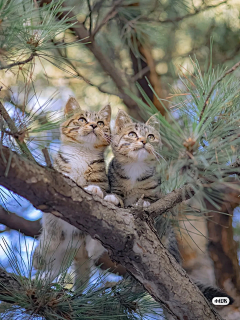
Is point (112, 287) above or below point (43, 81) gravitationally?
below

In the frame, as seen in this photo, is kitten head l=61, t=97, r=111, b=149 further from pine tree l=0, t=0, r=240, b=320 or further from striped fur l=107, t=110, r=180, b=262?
pine tree l=0, t=0, r=240, b=320

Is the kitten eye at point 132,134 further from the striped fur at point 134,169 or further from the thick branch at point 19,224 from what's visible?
the thick branch at point 19,224

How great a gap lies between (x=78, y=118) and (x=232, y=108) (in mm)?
916

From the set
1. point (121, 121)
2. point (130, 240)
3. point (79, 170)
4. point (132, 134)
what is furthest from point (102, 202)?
point (121, 121)

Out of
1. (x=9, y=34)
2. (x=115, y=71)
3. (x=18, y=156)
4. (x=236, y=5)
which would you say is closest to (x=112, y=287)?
(x=18, y=156)

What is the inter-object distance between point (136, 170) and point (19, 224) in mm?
1008

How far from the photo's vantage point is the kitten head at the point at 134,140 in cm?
185

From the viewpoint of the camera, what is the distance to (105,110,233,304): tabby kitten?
189 cm

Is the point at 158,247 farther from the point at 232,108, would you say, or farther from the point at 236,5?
the point at 236,5

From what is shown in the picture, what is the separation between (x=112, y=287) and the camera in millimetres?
1698

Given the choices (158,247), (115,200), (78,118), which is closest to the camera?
(158,247)

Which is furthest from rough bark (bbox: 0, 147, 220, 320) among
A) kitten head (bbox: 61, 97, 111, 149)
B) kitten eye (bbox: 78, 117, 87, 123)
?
kitten eye (bbox: 78, 117, 87, 123)

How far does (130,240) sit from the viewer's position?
1289 mm

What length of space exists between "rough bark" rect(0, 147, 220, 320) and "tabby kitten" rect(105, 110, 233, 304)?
0.55 m
